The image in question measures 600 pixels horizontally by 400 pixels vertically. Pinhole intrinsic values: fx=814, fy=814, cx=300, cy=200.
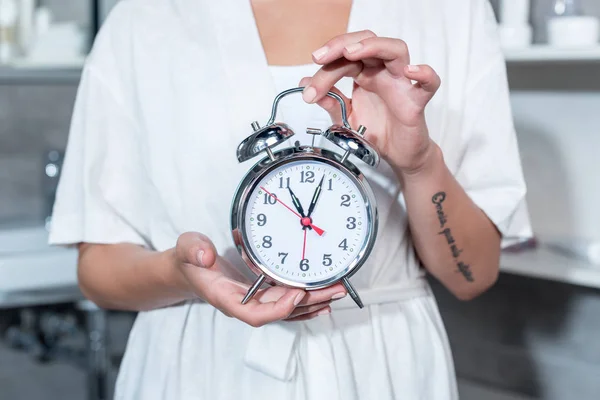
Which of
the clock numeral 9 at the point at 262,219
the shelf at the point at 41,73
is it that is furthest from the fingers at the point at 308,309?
the shelf at the point at 41,73

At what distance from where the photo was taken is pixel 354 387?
1.04 meters

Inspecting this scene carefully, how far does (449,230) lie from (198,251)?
0.35m

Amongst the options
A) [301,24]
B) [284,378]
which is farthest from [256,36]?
[284,378]

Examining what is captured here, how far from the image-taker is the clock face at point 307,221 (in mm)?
885

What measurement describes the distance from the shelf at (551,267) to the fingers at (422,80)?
90cm

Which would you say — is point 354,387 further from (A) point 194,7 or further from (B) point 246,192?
(A) point 194,7

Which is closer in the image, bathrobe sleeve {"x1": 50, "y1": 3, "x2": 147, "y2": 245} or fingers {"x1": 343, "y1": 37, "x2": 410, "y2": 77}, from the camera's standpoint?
fingers {"x1": 343, "y1": 37, "x2": 410, "y2": 77}

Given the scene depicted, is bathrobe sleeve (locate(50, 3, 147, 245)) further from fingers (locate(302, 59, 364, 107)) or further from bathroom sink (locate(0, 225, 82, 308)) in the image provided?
bathroom sink (locate(0, 225, 82, 308))

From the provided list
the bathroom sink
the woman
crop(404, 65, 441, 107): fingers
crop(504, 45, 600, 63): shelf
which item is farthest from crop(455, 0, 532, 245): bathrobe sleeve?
the bathroom sink

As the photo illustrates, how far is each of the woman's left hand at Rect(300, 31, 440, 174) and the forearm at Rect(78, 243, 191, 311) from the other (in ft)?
0.92

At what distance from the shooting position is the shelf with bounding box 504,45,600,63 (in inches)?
60.0

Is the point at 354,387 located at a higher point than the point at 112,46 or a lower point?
lower

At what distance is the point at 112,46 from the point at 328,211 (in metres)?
0.43

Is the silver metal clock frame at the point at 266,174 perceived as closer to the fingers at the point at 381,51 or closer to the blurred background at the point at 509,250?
the fingers at the point at 381,51
